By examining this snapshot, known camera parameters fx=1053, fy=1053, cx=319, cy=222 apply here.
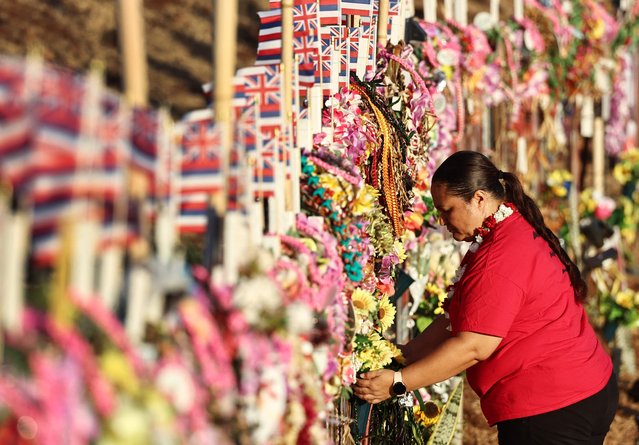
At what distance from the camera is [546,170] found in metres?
7.22

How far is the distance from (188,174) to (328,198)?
83 centimetres

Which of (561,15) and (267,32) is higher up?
(561,15)

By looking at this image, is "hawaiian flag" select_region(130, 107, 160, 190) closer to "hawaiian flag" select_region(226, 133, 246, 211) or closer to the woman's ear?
"hawaiian flag" select_region(226, 133, 246, 211)

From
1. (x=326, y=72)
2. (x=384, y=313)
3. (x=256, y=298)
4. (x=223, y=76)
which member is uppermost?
(x=326, y=72)

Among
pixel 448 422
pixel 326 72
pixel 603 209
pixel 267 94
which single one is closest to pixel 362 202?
pixel 326 72

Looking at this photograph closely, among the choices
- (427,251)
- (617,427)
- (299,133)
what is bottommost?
(617,427)

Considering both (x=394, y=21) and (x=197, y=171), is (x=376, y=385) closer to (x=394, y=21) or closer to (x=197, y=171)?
(x=197, y=171)

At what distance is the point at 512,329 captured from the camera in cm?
321

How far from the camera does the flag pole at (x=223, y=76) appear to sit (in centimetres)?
217

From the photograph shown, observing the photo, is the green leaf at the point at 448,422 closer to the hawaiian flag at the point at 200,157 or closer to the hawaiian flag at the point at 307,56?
the hawaiian flag at the point at 307,56

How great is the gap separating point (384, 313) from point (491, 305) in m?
0.45

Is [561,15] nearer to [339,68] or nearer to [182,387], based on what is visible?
[339,68]

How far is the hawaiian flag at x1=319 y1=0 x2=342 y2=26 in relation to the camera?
10.8ft

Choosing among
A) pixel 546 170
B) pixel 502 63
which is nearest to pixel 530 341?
pixel 502 63
